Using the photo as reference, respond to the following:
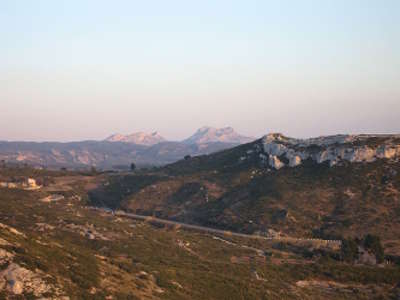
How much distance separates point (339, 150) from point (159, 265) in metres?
127

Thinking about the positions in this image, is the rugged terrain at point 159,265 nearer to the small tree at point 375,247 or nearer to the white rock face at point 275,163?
the small tree at point 375,247

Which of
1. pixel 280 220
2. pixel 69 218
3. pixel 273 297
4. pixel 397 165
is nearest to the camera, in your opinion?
pixel 273 297

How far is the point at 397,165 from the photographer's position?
515 feet

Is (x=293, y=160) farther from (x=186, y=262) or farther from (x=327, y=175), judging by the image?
(x=186, y=262)

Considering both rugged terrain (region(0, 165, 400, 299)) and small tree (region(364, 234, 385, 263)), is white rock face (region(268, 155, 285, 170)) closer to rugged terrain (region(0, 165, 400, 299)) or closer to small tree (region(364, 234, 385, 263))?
rugged terrain (region(0, 165, 400, 299))

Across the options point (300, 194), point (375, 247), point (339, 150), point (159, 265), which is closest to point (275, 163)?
point (339, 150)

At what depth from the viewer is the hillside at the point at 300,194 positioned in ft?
426

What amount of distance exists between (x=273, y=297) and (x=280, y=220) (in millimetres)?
79331

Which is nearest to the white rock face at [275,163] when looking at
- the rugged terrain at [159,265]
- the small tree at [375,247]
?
the rugged terrain at [159,265]

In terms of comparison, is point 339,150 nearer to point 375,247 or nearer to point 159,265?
point 375,247

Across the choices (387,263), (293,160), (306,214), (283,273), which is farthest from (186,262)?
(293,160)

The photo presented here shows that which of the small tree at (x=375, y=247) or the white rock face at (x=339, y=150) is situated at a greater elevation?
the white rock face at (x=339, y=150)

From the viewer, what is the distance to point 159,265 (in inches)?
2542

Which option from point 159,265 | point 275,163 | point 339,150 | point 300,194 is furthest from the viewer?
point 275,163
